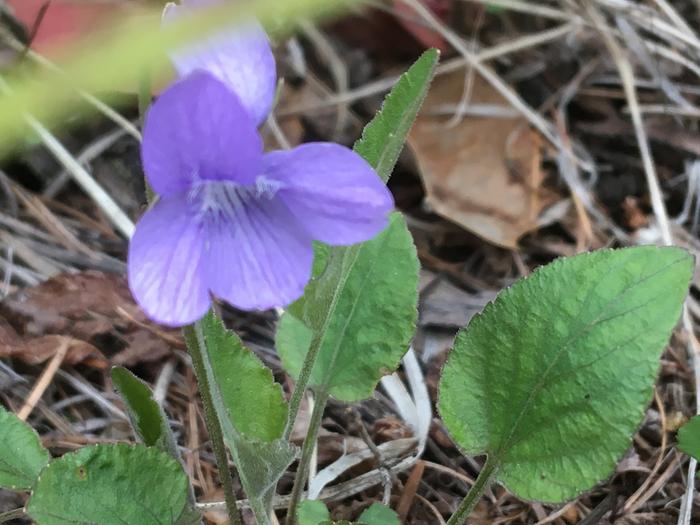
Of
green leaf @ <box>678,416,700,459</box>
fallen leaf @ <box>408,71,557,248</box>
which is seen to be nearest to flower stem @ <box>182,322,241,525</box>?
green leaf @ <box>678,416,700,459</box>

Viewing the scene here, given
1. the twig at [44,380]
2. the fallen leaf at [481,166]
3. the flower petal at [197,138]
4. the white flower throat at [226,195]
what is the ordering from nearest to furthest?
the flower petal at [197,138]
the white flower throat at [226,195]
the twig at [44,380]
the fallen leaf at [481,166]

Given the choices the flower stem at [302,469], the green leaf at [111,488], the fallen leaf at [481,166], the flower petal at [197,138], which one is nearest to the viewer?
the flower petal at [197,138]

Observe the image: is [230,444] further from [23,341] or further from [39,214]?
[39,214]

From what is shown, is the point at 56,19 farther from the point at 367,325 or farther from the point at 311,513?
the point at 311,513

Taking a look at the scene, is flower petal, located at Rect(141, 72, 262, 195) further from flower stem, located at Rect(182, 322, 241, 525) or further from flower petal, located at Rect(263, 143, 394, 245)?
flower stem, located at Rect(182, 322, 241, 525)

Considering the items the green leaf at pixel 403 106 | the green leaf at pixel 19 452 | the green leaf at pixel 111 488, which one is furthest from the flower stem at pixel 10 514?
the green leaf at pixel 403 106

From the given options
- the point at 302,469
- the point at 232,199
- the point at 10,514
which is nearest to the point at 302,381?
the point at 302,469

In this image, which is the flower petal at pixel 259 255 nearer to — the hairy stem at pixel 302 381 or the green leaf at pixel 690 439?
the hairy stem at pixel 302 381
